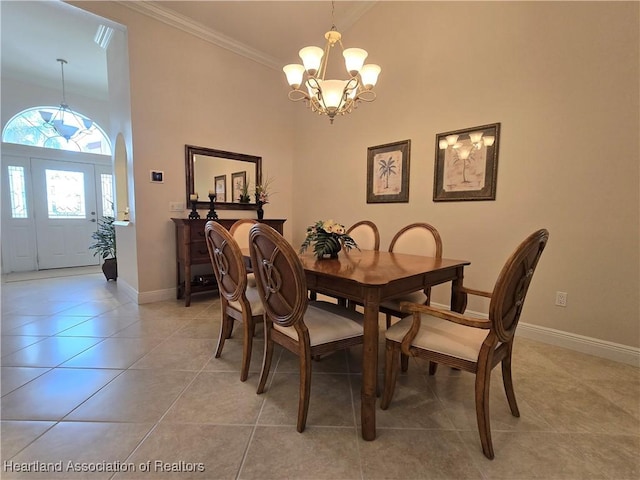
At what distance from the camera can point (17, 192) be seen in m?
4.78

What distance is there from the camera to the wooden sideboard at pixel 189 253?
317cm

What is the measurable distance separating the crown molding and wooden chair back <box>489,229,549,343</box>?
160 inches

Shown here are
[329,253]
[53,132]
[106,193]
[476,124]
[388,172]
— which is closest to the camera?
[329,253]

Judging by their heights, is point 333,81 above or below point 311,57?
below

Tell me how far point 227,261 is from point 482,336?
1.47m

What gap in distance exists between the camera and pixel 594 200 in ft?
6.81

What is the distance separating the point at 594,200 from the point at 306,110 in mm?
3538

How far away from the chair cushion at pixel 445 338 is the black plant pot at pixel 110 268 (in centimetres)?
443

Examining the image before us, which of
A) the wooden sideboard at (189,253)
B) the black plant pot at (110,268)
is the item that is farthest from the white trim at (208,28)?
the black plant pot at (110,268)

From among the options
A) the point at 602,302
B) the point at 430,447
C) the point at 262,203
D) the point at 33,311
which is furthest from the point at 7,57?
the point at 602,302

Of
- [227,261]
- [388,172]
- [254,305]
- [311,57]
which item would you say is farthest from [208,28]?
[254,305]

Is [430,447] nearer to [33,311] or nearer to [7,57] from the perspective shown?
[33,311]

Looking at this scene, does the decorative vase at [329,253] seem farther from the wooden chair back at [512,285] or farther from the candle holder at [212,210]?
the candle holder at [212,210]

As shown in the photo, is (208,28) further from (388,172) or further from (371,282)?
(371,282)
